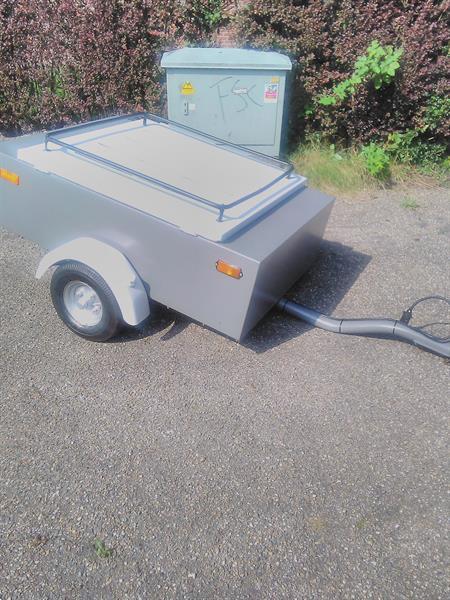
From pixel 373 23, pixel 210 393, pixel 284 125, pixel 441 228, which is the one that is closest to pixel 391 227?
pixel 441 228

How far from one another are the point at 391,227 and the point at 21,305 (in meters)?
3.55

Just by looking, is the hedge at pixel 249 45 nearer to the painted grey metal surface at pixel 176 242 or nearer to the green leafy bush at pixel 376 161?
the green leafy bush at pixel 376 161

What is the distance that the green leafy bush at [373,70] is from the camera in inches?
215

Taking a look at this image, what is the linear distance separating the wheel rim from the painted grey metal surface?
1.00 ft

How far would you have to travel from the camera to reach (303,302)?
3904 mm

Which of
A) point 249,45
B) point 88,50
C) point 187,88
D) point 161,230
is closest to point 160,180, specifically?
point 161,230

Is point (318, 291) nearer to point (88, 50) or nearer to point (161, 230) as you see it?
point (161, 230)

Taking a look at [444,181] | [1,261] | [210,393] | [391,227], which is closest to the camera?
[210,393]

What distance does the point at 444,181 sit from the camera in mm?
6102

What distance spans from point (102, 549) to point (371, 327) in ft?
6.99

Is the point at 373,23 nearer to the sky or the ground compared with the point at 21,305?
nearer to the sky

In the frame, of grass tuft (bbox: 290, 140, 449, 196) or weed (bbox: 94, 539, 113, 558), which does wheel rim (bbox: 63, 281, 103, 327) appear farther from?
grass tuft (bbox: 290, 140, 449, 196)

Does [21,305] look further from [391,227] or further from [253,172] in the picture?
[391,227]

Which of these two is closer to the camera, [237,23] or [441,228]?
[441,228]
